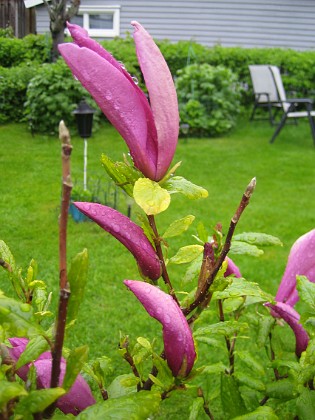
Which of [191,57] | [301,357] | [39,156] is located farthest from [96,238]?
[191,57]

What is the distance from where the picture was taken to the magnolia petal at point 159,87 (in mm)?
706

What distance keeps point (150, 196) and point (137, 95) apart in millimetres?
116

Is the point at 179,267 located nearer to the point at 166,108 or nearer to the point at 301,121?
the point at 166,108

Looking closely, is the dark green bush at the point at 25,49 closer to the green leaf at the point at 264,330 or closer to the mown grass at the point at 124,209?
the mown grass at the point at 124,209

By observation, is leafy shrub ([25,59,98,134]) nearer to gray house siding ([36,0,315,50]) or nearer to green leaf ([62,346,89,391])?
gray house siding ([36,0,315,50])

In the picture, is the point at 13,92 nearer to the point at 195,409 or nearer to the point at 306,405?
the point at 195,409

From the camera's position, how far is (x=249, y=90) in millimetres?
10836

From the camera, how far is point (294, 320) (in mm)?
1047

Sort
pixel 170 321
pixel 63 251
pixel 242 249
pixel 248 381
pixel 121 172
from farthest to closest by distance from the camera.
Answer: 1. pixel 248 381
2. pixel 242 249
3. pixel 121 172
4. pixel 170 321
5. pixel 63 251

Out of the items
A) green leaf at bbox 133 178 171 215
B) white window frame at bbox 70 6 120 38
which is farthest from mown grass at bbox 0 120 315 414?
white window frame at bbox 70 6 120 38

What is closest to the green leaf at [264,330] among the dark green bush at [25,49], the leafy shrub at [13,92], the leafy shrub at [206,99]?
the leafy shrub at [206,99]

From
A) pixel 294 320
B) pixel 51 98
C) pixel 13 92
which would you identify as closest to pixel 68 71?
pixel 51 98

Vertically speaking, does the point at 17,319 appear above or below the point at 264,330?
above

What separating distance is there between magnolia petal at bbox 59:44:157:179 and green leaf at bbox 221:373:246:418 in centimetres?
61
